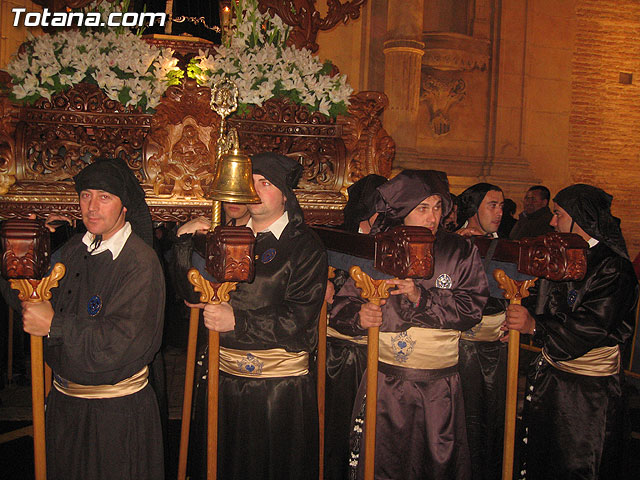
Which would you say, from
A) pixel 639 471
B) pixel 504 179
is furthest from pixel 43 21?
pixel 504 179

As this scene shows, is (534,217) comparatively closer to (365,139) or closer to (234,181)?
(365,139)

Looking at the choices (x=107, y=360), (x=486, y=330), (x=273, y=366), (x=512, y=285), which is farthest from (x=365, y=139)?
(x=107, y=360)

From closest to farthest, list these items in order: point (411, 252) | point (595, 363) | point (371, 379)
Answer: point (411, 252), point (371, 379), point (595, 363)

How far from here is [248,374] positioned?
312cm

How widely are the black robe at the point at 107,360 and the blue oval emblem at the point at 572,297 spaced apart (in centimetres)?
231

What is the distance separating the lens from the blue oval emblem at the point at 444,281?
328cm

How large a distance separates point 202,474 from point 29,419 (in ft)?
9.06

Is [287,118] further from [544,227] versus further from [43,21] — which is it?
[544,227]

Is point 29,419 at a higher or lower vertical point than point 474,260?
lower

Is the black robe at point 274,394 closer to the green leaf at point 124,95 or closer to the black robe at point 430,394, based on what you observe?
the black robe at point 430,394

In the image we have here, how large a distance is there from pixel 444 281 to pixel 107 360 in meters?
1.69

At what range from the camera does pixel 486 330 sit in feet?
13.9

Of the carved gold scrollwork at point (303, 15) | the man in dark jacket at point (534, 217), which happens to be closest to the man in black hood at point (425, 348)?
the carved gold scrollwork at point (303, 15)

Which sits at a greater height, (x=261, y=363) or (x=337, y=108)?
(x=337, y=108)
